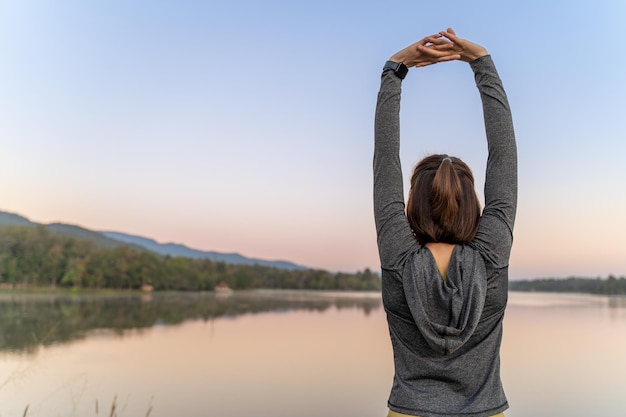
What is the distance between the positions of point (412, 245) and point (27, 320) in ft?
73.1

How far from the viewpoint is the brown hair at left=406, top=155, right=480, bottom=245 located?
3.35 ft

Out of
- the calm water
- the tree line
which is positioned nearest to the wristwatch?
the calm water

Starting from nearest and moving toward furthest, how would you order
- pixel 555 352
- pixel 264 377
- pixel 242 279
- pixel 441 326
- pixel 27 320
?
1. pixel 441 326
2. pixel 264 377
3. pixel 555 352
4. pixel 27 320
5. pixel 242 279

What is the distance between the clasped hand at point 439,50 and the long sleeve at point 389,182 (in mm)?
53

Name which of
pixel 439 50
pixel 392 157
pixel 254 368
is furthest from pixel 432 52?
pixel 254 368

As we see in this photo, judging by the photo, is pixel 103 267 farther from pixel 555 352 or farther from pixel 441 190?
pixel 441 190

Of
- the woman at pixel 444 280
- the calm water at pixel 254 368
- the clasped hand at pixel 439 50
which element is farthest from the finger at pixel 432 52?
the calm water at pixel 254 368

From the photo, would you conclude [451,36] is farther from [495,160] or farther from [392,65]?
[495,160]

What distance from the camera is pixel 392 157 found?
1.10 m

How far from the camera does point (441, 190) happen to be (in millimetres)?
1020

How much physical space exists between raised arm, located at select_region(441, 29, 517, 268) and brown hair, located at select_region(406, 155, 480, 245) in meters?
0.03

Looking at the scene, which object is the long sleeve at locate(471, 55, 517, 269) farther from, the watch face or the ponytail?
the watch face

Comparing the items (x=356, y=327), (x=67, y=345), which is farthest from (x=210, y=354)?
(x=356, y=327)

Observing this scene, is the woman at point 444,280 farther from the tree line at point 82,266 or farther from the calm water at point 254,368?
the tree line at point 82,266
